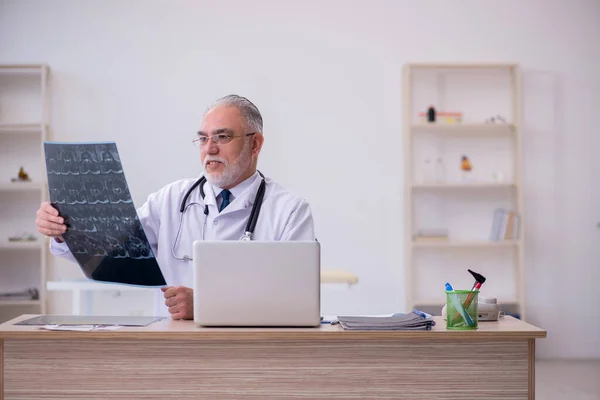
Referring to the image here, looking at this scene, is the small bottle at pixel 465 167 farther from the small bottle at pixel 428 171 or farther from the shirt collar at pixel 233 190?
the shirt collar at pixel 233 190

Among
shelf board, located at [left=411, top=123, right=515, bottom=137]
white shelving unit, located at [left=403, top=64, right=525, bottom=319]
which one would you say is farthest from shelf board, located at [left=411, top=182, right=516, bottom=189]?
shelf board, located at [left=411, top=123, right=515, bottom=137]

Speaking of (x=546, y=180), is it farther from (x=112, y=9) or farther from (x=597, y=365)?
(x=112, y=9)

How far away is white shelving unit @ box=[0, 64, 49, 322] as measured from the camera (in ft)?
17.0

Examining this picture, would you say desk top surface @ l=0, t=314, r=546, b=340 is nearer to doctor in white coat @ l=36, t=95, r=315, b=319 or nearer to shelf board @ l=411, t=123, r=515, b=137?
doctor in white coat @ l=36, t=95, r=315, b=319

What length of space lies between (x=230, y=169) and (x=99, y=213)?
551 millimetres

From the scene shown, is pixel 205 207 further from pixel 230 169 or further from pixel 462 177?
pixel 462 177

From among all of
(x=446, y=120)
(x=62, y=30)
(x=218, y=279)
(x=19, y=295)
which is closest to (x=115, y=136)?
(x=62, y=30)

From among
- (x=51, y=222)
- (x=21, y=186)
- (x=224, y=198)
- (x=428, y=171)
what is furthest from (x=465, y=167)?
(x=51, y=222)

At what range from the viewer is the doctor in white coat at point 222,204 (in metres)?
2.63

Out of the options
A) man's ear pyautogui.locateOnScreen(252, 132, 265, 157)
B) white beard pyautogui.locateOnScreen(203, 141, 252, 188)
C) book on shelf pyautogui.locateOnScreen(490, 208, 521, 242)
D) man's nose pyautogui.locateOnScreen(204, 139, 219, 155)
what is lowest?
book on shelf pyautogui.locateOnScreen(490, 208, 521, 242)

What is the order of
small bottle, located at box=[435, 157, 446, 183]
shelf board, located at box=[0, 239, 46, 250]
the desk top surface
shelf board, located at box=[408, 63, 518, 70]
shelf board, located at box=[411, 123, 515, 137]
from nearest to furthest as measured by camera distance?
the desk top surface, shelf board, located at box=[0, 239, 46, 250], shelf board, located at box=[408, 63, 518, 70], shelf board, located at box=[411, 123, 515, 137], small bottle, located at box=[435, 157, 446, 183]

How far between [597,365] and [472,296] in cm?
349

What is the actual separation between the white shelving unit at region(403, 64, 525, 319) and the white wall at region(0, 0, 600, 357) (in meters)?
0.13

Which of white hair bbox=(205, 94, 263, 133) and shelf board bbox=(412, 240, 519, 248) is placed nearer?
white hair bbox=(205, 94, 263, 133)
